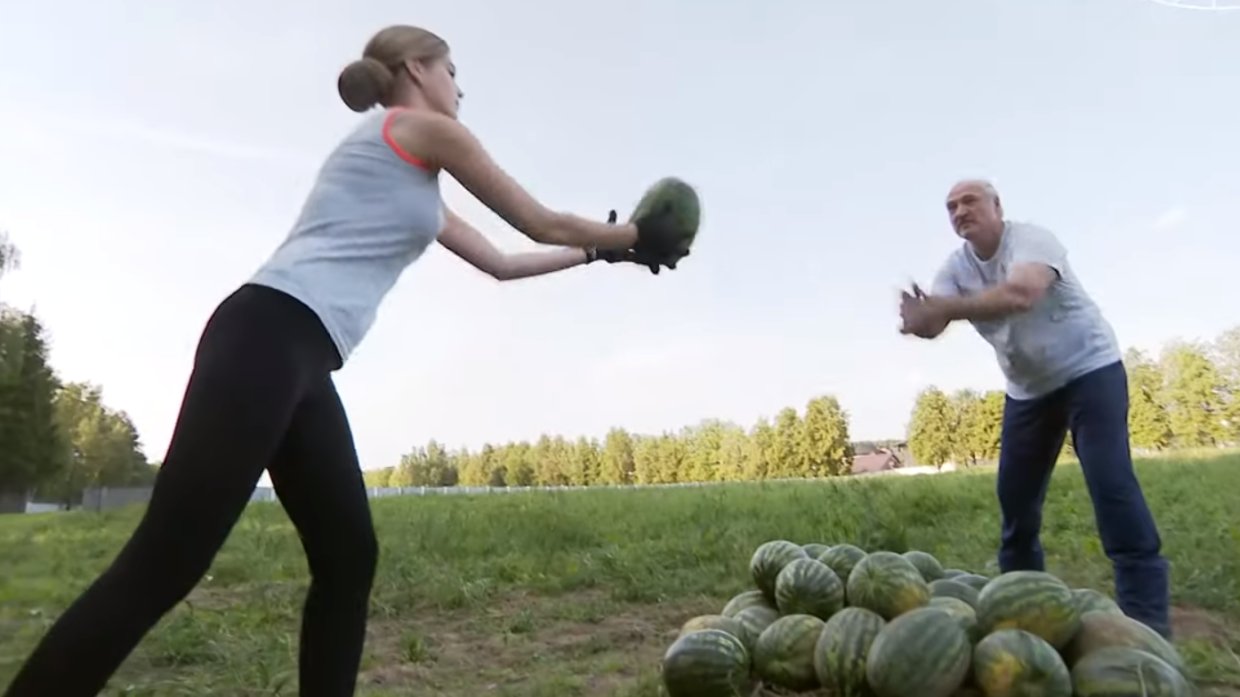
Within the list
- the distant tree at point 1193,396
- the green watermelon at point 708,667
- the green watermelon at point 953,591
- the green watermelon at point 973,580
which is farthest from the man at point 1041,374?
the distant tree at point 1193,396

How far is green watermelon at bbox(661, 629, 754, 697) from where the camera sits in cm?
282

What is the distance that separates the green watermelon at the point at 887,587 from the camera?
110 inches

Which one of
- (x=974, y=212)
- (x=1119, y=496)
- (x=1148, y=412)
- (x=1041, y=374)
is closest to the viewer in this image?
(x=1119, y=496)

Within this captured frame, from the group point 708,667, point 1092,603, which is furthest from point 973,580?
point 708,667

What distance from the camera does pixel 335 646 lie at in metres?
2.38

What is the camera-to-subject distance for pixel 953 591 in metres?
2.93

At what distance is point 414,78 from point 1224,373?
4984cm

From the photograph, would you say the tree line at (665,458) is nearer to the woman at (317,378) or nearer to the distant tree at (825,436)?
the distant tree at (825,436)

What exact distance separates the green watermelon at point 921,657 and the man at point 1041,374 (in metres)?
1.20

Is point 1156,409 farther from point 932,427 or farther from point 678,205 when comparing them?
point 678,205

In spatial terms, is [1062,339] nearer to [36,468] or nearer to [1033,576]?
[1033,576]

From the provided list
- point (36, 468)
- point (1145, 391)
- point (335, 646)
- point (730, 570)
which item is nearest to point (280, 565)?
point (730, 570)

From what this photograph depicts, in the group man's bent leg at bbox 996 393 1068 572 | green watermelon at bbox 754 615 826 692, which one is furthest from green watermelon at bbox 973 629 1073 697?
man's bent leg at bbox 996 393 1068 572

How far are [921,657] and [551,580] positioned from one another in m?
3.40
